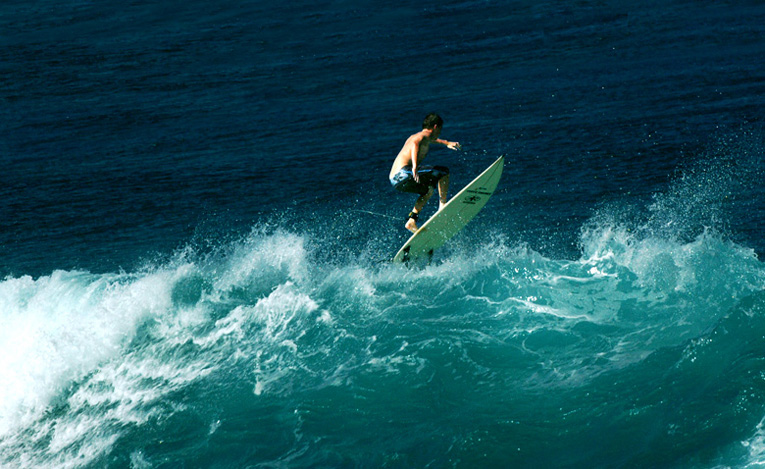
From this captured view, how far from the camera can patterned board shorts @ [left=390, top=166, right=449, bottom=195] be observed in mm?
14266

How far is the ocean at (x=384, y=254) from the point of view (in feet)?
37.5

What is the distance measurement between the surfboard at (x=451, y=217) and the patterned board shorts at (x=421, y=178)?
470 millimetres

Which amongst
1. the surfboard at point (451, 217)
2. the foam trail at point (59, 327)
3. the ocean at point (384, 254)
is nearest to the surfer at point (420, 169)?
the surfboard at point (451, 217)

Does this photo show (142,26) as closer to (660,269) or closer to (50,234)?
(50,234)

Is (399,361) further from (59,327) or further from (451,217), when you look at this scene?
(59,327)

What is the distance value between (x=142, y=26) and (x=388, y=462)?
33588 mm

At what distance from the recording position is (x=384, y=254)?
17.6 meters

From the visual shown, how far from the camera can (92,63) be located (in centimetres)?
3506

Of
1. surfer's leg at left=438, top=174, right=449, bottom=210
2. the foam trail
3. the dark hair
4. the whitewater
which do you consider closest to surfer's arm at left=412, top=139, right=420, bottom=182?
the dark hair

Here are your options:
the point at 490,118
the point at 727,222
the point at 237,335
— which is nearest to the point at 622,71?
the point at 490,118

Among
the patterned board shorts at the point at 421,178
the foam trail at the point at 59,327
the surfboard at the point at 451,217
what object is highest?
the patterned board shorts at the point at 421,178

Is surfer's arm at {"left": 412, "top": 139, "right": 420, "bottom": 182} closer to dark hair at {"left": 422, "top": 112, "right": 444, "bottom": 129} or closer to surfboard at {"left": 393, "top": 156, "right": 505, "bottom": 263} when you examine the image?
dark hair at {"left": 422, "top": 112, "right": 444, "bottom": 129}

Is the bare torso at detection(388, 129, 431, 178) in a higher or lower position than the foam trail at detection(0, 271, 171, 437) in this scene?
higher

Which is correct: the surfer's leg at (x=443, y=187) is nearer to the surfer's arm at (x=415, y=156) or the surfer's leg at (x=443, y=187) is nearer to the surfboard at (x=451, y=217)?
the surfboard at (x=451, y=217)
